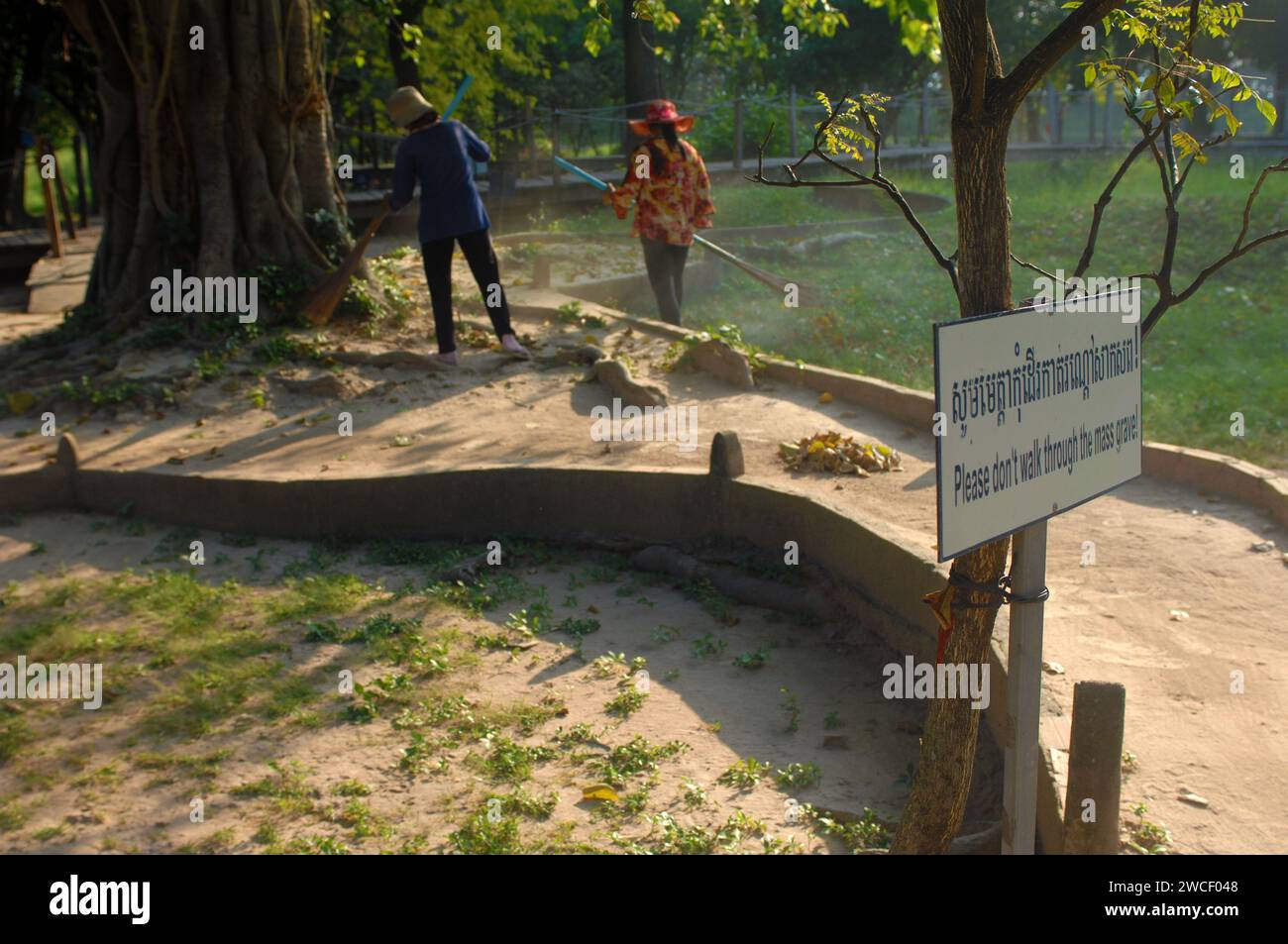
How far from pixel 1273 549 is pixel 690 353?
15.6 feet

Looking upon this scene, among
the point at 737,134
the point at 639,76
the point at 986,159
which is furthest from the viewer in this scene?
the point at 737,134

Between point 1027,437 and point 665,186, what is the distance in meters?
8.43

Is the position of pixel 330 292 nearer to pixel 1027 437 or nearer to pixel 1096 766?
pixel 1096 766

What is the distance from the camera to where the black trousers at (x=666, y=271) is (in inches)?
453

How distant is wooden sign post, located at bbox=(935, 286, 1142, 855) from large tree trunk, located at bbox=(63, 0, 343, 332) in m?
8.57

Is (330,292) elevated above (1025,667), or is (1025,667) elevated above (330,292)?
(330,292)

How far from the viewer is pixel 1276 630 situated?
547cm

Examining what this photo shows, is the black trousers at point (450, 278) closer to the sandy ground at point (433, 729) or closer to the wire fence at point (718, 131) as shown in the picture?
the sandy ground at point (433, 729)

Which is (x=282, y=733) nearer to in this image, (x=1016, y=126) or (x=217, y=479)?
(x=217, y=479)

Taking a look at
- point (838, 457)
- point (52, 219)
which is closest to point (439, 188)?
point (838, 457)

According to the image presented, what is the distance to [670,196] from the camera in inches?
435

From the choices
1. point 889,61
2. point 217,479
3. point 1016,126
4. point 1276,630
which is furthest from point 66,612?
point 1016,126

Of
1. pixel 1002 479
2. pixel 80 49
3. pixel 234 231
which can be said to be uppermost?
pixel 80 49

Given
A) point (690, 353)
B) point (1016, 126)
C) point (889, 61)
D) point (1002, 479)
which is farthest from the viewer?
point (1016, 126)
